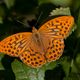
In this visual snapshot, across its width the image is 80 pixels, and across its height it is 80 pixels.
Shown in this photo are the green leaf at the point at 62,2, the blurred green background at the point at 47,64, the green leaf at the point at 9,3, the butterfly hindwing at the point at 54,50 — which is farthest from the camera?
the green leaf at the point at 9,3

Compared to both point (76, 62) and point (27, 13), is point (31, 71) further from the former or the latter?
point (27, 13)

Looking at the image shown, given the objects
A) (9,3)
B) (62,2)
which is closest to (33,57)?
(62,2)

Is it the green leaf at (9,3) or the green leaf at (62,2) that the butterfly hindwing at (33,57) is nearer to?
the green leaf at (62,2)

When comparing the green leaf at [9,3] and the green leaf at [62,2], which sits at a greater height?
the green leaf at [62,2]

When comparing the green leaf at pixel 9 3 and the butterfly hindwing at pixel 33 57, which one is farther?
the green leaf at pixel 9 3

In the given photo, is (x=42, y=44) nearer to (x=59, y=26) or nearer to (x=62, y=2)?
(x=59, y=26)

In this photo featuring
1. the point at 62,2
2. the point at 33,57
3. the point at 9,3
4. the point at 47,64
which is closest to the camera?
the point at 33,57

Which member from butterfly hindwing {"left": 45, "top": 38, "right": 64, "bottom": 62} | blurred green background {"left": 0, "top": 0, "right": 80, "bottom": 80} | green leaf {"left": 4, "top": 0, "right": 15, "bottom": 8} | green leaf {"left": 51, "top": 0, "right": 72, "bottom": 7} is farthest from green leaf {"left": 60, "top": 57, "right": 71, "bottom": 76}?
green leaf {"left": 4, "top": 0, "right": 15, "bottom": 8}

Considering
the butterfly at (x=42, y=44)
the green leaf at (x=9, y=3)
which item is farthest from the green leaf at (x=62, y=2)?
the green leaf at (x=9, y=3)
